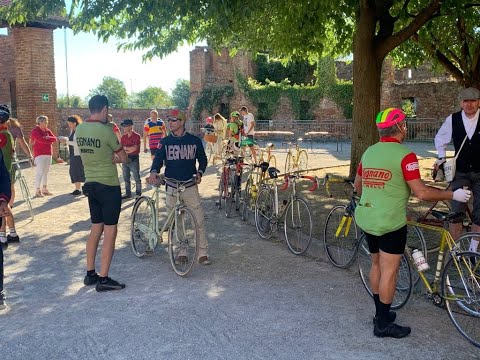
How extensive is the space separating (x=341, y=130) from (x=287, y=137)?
3.29 metres

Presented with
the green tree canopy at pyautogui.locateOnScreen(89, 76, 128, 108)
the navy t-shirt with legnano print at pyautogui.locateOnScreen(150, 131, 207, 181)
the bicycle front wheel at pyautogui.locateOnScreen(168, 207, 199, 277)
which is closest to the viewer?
the bicycle front wheel at pyautogui.locateOnScreen(168, 207, 199, 277)

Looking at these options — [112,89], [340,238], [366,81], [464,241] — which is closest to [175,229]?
[340,238]

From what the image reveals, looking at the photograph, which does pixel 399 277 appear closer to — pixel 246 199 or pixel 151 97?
pixel 246 199

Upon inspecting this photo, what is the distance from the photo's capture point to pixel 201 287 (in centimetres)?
562

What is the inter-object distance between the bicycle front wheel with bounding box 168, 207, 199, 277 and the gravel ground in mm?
189

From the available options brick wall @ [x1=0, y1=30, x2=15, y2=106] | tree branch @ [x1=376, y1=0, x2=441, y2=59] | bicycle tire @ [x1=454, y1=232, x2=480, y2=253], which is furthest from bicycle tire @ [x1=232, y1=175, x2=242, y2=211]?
brick wall @ [x1=0, y1=30, x2=15, y2=106]

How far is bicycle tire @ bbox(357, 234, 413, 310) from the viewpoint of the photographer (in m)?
4.78

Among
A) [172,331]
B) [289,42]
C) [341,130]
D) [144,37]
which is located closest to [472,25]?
[289,42]

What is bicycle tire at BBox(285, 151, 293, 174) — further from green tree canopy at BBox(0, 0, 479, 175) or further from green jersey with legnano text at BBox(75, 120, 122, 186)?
green jersey with legnano text at BBox(75, 120, 122, 186)

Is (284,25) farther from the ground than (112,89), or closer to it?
closer to it

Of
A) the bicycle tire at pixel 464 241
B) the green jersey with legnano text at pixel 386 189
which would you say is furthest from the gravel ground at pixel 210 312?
the green jersey with legnano text at pixel 386 189

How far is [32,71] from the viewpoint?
761 inches

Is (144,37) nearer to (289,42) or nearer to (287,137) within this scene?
(289,42)

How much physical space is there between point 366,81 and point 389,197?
7322 millimetres
